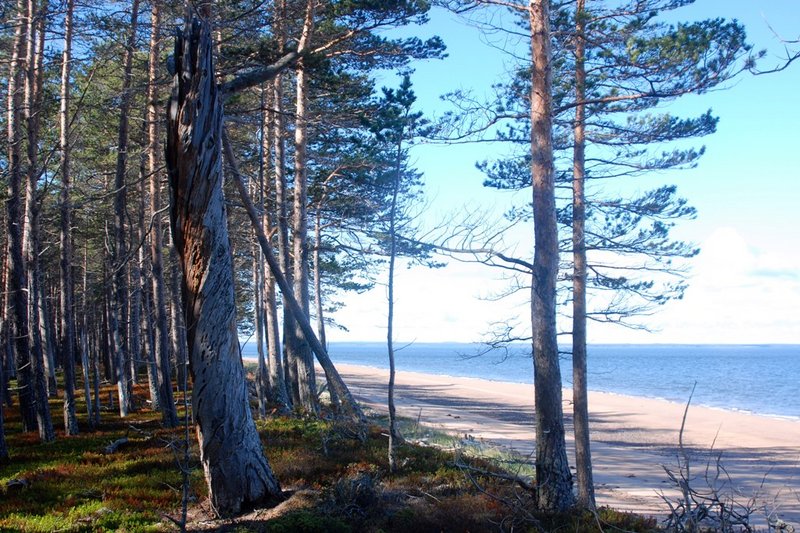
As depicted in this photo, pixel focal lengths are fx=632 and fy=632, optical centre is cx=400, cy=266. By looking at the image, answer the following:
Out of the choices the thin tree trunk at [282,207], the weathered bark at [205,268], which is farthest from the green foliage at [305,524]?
the thin tree trunk at [282,207]

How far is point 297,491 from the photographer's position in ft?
24.7

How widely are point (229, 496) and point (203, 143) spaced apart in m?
3.84

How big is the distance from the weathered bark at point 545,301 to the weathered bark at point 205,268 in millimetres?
3462

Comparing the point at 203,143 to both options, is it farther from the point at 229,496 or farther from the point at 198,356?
the point at 229,496

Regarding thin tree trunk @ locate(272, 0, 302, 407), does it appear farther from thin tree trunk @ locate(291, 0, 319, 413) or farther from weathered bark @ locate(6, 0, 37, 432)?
weathered bark @ locate(6, 0, 37, 432)

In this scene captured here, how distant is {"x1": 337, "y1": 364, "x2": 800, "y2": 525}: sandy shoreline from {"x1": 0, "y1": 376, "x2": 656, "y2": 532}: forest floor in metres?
2.05

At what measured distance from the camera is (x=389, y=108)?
11.4 m

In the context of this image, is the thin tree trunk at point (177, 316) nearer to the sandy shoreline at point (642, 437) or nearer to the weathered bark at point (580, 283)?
the sandy shoreline at point (642, 437)

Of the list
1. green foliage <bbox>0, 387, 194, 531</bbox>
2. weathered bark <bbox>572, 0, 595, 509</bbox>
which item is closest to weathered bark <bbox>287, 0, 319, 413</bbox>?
green foliage <bbox>0, 387, 194, 531</bbox>

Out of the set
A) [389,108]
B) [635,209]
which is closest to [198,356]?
[389,108]

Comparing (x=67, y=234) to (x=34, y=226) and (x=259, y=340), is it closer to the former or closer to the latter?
(x=34, y=226)

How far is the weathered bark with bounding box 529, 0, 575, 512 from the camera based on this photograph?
7.59 meters

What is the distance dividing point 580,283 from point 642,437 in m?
15.6

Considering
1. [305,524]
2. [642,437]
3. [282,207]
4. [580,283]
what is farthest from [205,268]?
[642,437]
